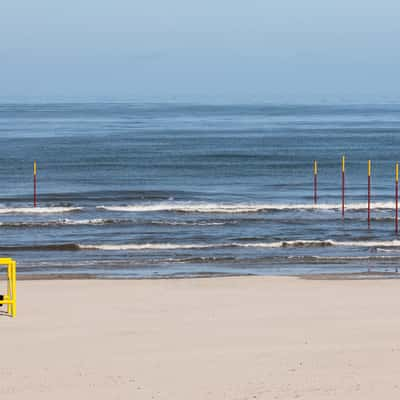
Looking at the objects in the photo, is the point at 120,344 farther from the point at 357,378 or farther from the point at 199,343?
the point at 357,378

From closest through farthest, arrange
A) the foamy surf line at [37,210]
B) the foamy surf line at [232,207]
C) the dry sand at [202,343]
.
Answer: the dry sand at [202,343], the foamy surf line at [37,210], the foamy surf line at [232,207]

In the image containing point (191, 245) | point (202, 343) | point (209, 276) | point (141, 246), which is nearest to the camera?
point (202, 343)

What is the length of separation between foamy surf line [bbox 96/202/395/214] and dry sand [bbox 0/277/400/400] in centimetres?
1581

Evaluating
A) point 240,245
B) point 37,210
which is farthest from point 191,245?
point 37,210

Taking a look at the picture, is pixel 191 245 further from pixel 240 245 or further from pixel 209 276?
pixel 209 276

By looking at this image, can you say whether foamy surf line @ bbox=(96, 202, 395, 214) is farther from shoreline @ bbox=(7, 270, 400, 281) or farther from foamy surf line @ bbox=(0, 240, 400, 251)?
shoreline @ bbox=(7, 270, 400, 281)

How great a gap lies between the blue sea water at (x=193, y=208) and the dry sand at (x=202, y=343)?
4.89m

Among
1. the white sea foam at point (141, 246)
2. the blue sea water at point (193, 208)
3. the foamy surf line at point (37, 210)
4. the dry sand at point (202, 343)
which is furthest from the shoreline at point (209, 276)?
the foamy surf line at point (37, 210)

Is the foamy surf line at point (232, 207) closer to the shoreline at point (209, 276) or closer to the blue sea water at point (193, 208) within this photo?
the blue sea water at point (193, 208)

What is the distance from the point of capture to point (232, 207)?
36.5m

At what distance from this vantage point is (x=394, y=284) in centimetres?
2055

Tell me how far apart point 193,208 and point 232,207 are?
1.36m

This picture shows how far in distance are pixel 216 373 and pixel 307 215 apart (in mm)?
21477

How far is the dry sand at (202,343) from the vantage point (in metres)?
12.4
